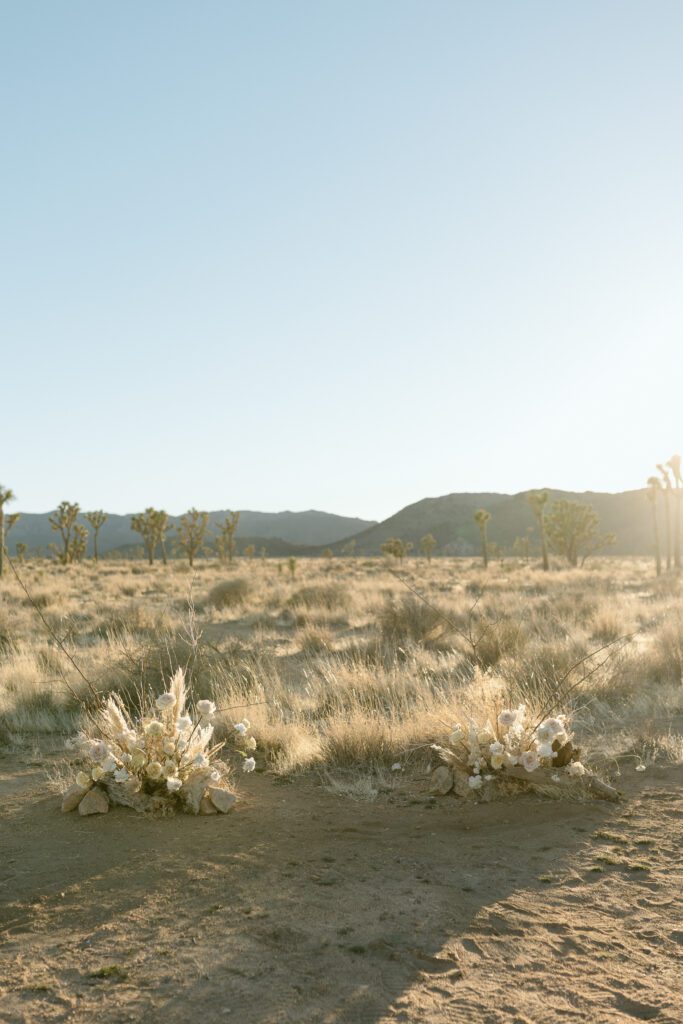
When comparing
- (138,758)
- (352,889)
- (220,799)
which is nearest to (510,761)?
(352,889)

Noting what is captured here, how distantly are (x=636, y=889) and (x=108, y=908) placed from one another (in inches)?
107

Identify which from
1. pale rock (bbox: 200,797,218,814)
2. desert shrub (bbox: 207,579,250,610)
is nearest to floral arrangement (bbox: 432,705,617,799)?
pale rock (bbox: 200,797,218,814)

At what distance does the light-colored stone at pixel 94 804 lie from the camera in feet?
17.8

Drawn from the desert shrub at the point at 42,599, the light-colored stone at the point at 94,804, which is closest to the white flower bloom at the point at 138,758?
the light-colored stone at the point at 94,804

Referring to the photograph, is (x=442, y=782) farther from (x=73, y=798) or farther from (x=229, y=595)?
(x=229, y=595)

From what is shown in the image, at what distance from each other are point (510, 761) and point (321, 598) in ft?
50.7

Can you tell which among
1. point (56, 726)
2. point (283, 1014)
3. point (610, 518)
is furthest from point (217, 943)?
point (610, 518)

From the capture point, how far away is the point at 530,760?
5.76 metres

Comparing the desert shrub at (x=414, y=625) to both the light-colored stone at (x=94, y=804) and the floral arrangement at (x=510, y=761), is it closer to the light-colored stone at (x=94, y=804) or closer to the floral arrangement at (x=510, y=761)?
the floral arrangement at (x=510, y=761)

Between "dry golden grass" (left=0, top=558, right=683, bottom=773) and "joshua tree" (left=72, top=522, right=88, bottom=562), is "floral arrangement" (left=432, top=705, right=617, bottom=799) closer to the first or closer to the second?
"dry golden grass" (left=0, top=558, right=683, bottom=773)

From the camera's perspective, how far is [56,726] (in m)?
8.90

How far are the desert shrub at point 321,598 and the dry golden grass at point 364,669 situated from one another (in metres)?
0.09

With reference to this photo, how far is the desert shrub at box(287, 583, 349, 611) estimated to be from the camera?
20.8m

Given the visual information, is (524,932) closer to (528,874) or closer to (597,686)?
(528,874)
